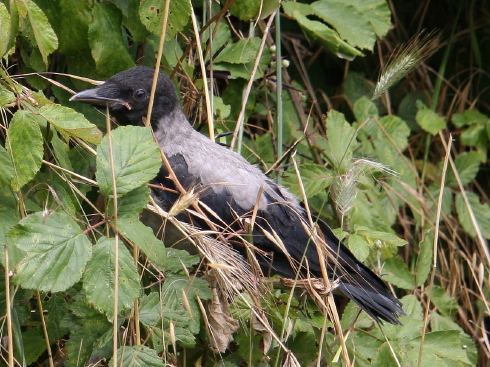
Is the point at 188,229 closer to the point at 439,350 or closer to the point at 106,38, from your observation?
the point at 106,38

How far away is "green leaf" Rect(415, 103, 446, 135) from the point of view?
138 inches

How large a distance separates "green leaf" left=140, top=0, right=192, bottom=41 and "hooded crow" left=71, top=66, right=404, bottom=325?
24cm

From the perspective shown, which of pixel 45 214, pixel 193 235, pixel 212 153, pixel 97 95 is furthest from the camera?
pixel 212 153

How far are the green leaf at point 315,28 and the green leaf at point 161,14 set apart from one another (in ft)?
2.30

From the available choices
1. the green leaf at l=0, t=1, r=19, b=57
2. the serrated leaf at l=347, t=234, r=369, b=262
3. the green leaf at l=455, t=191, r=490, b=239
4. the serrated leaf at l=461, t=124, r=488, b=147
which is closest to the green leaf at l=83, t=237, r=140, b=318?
the green leaf at l=0, t=1, r=19, b=57

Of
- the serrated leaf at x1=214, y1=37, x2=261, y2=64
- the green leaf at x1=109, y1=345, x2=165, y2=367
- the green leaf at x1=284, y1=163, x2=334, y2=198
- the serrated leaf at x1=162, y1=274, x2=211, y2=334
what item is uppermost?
the serrated leaf at x1=214, y1=37, x2=261, y2=64

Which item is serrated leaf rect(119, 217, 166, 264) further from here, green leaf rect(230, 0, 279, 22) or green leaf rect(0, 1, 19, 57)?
green leaf rect(230, 0, 279, 22)

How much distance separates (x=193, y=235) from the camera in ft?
5.75

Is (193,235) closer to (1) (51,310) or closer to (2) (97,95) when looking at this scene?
(1) (51,310)

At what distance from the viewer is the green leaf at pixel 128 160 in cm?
156

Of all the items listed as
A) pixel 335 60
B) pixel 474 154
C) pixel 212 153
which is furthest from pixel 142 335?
pixel 335 60

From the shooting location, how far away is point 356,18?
2.82 metres

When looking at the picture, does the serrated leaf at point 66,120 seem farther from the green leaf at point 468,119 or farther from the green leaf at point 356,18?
the green leaf at point 468,119

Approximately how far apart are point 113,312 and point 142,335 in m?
0.38
